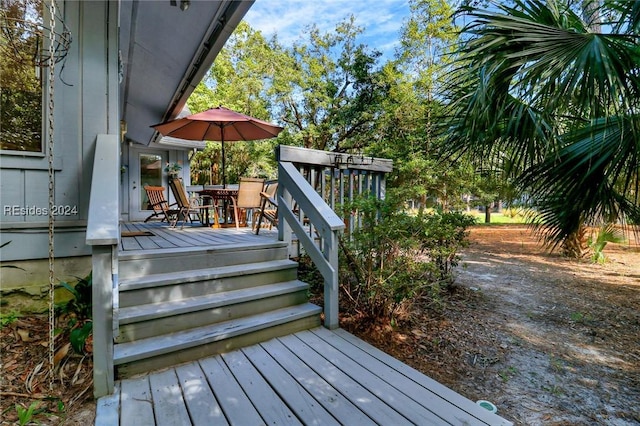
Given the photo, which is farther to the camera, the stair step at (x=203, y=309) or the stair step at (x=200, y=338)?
the stair step at (x=203, y=309)

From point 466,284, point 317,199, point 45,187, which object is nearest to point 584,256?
point 466,284

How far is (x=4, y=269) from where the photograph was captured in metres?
2.82

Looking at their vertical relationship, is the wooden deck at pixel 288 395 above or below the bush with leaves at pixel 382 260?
below

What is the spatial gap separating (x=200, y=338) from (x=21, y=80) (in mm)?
2948

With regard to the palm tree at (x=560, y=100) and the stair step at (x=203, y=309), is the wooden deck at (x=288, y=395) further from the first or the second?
the palm tree at (x=560, y=100)

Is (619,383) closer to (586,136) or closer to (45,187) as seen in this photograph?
(586,136)

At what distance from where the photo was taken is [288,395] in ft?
6.55

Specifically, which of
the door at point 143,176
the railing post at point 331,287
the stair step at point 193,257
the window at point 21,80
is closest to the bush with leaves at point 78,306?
the stair step at point 193,257

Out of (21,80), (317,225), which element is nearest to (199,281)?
(317,225)

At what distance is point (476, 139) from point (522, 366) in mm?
2752

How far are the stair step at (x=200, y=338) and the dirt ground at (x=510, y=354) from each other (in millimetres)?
312

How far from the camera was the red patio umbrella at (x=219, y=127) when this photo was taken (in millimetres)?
4988

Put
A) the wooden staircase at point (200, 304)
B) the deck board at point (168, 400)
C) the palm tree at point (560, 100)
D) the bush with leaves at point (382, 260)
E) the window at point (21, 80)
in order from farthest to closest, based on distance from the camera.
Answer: the bush with leaves at point (382, 260) → the palm tree at point (560, 100) → the window at point (21, 80) → the wooden staircase at point (200, 304) → the deck board at point (168, 400)

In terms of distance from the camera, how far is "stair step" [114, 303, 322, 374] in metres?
2.20
